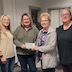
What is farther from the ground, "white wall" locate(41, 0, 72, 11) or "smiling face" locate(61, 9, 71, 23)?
"white wall" locate(41, 0, 72, 11)

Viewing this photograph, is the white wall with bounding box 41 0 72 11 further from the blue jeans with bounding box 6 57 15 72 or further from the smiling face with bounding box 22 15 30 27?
the blue jeans with bounding box 6 57 15 72

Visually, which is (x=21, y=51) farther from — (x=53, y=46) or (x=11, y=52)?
(x=53, y=46)

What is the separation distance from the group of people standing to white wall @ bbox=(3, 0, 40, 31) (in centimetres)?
182

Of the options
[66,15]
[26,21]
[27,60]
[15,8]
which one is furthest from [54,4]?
[66,15]

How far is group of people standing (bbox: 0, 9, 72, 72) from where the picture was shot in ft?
8.86

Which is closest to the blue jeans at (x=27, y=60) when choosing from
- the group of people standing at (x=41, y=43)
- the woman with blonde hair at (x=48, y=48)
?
the group of people standing at (x=41, y=43)

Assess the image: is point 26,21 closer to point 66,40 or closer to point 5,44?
point 5,44

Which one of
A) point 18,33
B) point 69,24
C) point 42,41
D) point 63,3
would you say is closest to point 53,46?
point 42,41

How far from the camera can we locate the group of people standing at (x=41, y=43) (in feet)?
8.86

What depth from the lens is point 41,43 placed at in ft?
9.58

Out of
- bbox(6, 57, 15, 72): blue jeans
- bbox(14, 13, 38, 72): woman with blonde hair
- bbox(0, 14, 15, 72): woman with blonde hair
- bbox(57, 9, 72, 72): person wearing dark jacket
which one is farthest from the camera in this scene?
bbox(14, 13, 38, 72): woman with blonde hair

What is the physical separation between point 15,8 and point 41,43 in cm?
264

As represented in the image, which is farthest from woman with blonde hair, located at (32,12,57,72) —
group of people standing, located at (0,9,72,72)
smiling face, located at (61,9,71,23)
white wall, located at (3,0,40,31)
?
white wall, located at (3,0,40,31)

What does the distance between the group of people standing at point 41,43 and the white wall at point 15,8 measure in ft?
5.98
